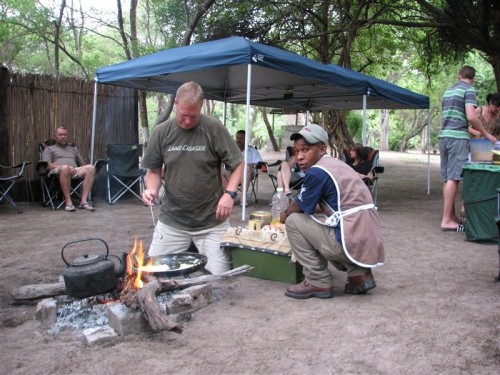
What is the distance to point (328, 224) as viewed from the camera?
10.9 ft

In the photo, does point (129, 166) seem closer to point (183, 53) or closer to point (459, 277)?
point (183, 53)

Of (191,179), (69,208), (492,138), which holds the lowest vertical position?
(69,208)

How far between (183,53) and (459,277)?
4.38 meters

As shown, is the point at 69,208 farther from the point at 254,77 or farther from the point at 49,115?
the point at 254,77

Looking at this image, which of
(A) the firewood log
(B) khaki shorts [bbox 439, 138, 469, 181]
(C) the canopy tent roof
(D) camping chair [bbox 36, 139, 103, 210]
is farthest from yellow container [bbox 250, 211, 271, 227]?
(D) camping chair [bbox 36, 139, 103, 210]

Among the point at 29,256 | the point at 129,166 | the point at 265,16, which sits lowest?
the point at 29,256

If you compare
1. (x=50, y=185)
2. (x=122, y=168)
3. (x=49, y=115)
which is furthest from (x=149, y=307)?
(x=49, y=115)

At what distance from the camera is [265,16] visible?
44.8 ft

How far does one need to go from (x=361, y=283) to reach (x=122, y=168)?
5.81 m

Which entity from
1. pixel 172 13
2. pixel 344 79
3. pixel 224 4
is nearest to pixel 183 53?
pixel 344 79

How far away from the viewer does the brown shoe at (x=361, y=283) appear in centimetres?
352

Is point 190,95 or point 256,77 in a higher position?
point 256,77

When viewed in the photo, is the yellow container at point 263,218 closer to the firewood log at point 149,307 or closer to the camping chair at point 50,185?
the firewood log at point 149,307

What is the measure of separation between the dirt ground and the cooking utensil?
0.32 m
